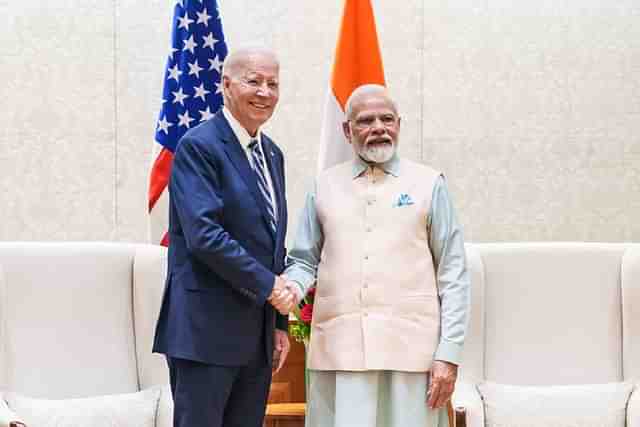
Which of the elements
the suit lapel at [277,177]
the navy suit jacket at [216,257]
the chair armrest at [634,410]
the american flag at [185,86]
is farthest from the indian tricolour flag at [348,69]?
the chair armrest at [634,410]

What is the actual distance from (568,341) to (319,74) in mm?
1795

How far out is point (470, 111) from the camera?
4406mm

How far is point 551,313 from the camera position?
11.4 ft

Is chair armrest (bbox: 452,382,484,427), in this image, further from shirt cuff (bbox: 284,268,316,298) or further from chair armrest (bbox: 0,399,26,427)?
chair armrest (bbox: 0,399,26,427)

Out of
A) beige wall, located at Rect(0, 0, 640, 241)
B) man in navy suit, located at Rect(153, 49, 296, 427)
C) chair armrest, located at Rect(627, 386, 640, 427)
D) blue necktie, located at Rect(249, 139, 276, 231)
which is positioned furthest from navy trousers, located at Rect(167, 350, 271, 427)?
beige wall, located at Rect(0, 0, 640, 241)

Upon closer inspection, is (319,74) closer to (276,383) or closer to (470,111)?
(470,111)

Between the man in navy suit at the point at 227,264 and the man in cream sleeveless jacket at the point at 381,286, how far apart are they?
16cm

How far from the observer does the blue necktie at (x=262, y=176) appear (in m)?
2.60

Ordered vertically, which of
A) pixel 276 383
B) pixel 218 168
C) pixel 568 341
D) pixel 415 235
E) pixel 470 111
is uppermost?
pixel 470 111

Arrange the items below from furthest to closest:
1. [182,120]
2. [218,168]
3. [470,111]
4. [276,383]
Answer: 1. [470,111]
2. [276,383]
3. [182,120]
4. [218,168]

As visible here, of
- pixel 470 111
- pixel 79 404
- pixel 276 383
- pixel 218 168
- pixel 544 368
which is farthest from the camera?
pixel 470 111

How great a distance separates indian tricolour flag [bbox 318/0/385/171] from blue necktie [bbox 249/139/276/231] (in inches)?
39.5

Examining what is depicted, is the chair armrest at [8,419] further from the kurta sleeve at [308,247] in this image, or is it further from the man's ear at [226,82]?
the man's ear at [226,82]

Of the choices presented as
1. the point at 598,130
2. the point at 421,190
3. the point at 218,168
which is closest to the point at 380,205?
the point at 421,190
